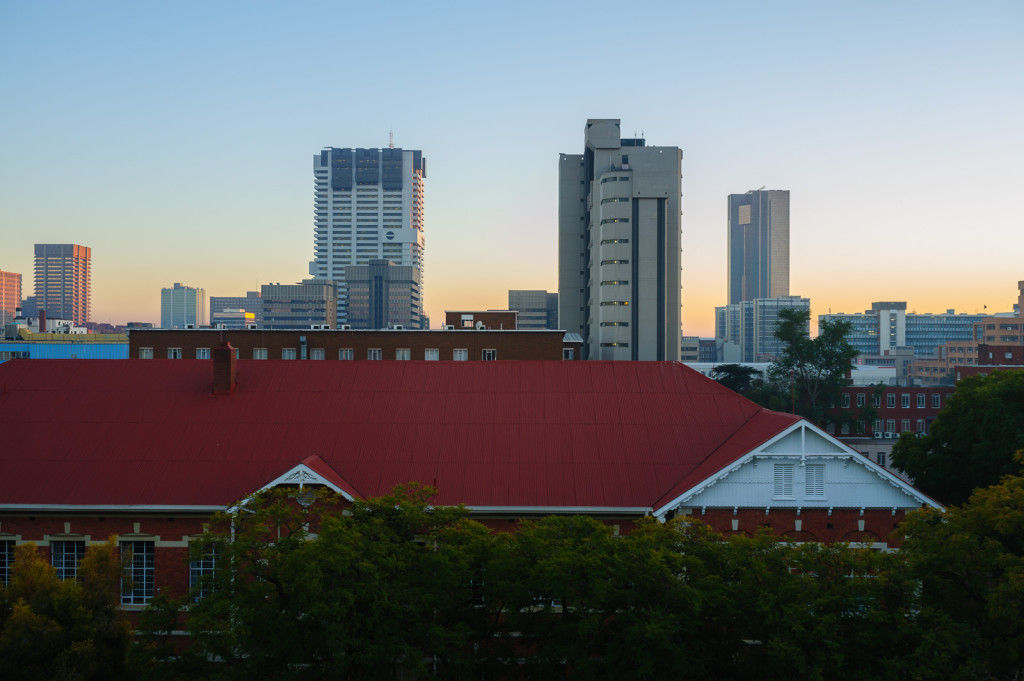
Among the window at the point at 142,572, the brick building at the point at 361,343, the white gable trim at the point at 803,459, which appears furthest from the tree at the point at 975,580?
the brick building at the point at 361,343

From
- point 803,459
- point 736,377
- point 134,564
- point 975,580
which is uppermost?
point 736,377

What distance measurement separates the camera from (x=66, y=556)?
27.9m

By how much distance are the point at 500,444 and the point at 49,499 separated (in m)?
15.8

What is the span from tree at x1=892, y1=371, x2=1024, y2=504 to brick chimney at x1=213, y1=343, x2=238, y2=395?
3444 centimetres

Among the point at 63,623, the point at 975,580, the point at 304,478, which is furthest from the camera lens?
the point at 304,478

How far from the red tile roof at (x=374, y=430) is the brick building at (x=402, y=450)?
0.23 ft

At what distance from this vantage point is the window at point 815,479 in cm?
2758

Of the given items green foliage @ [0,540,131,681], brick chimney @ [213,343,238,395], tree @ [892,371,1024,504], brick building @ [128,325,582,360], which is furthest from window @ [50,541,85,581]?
brick building @ [128,325,582,360]

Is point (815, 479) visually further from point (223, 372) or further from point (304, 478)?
point (223, 372)

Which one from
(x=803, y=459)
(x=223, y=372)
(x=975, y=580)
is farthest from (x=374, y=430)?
(x=975, y=580)

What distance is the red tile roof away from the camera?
1113 inches

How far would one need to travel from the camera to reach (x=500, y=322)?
88.2 m

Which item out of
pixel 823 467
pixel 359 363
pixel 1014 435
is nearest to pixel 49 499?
pixel 359 363

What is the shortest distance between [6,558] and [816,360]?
286ft
